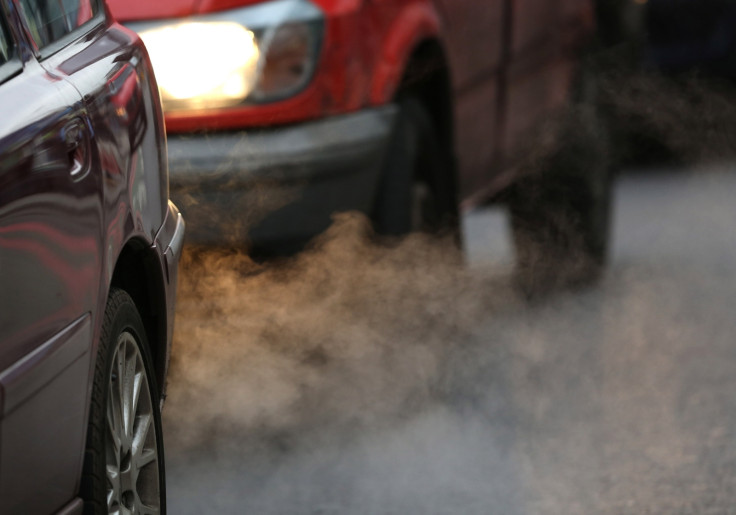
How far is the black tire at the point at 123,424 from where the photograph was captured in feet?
9.14

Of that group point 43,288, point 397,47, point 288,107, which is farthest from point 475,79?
point 43,288

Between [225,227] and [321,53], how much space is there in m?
0.64

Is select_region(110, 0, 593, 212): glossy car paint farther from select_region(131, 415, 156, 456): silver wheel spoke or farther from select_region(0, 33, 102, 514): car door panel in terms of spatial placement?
select_region(0, 33, 102, 514): car door panel

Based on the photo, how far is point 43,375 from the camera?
98.3 inches

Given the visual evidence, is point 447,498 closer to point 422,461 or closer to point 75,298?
point 422,461

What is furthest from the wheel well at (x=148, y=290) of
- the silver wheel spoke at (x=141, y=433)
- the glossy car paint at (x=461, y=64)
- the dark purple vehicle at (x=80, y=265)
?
the glossy car paint at (x=461, y=64)

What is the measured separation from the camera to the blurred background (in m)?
4.15

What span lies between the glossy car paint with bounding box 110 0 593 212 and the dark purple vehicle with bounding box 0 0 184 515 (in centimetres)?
112

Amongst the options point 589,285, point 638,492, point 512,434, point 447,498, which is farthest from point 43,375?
Result: point 589,285

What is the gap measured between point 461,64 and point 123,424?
3256mm

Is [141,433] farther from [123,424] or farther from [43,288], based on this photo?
[43,288]

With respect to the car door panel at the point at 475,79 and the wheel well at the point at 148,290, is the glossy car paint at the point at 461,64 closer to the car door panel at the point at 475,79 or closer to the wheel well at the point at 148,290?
the car door panel at the point at 475,79

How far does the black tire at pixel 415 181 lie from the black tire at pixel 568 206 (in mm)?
1541

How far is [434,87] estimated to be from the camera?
582cm
